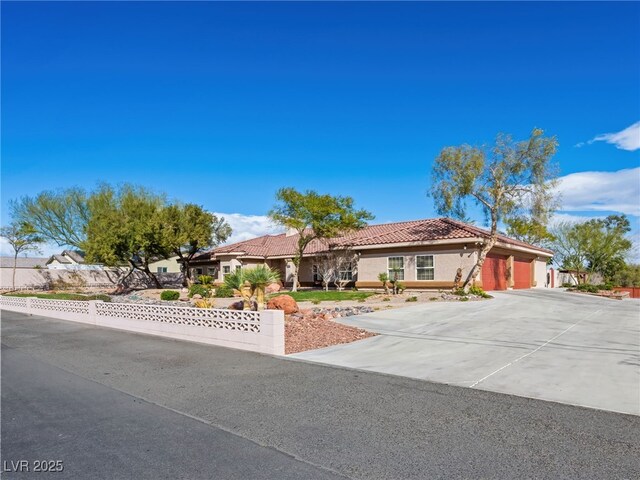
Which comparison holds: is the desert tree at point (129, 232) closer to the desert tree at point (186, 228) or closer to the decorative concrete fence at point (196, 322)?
the desert tree at point (186, 228)

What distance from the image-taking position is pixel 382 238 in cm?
2920

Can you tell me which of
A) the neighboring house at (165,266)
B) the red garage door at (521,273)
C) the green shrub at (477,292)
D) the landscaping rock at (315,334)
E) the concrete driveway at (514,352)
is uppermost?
the neighboring house at (165,266)

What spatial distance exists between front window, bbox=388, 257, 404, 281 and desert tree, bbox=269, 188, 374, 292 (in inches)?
156

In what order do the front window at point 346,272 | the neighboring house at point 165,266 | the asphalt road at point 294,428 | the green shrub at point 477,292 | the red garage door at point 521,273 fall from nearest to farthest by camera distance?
the asphalt road at point 294,428, the green shrub at point 477,292, the red garage door at point 521,273, the front window at point 346,272, the neighboring house at point 165,266

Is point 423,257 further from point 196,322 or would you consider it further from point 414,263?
point 196,322

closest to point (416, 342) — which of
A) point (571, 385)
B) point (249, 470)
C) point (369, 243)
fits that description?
point (571, 385)

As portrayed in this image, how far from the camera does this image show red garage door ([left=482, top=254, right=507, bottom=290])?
26031 millimetres

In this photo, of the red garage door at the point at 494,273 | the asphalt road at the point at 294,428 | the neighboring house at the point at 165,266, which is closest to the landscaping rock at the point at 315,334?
the asphalt road at the point at 294,428

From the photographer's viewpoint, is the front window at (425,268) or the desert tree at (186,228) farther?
the desert tree at (186,228)

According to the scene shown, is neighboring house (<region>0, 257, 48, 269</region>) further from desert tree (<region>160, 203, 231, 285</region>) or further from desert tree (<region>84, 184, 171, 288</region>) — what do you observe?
desert tree (<region>160, 203, 231, 285</region>)

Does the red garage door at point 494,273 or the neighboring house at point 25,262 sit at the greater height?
the neighboring house at point 25,262

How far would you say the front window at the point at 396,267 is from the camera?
2764cm

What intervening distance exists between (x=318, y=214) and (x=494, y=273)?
1157 cm

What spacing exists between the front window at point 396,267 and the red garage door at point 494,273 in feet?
15.6
